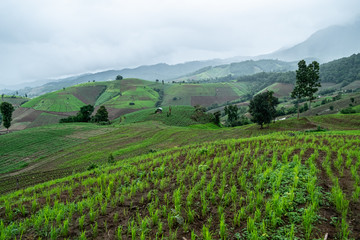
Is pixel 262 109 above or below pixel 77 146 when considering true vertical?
above

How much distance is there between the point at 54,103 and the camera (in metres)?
192

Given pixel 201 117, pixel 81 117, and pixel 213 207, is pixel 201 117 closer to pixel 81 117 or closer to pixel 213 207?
pixel 81 117

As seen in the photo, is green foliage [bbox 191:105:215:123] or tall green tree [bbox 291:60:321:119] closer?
tall green tree [bbox 291:60:321:119]

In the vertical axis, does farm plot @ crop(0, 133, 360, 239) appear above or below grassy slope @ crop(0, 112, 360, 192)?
above

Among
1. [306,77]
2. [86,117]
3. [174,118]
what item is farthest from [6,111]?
[306,77]

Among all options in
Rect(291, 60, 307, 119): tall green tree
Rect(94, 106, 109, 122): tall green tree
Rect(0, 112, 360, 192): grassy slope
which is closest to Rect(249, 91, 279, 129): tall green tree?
Rect(0, 112, 360, 192): grassy slope

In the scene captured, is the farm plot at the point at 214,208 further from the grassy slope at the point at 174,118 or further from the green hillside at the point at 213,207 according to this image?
the grassy slope at the point at 174,118

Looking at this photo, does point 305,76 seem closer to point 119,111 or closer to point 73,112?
point 119,111

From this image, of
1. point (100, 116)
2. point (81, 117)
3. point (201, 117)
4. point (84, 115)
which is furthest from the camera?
point (201, 117)

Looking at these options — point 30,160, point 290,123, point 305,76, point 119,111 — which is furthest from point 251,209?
point 119,111

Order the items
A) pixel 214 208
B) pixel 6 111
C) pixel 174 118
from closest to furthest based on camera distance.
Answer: pixel 214 208
pixel 6 111
pixel 174 118

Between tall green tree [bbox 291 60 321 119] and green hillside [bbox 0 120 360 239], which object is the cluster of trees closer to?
tall green tree [bbox 291 60 321 119]

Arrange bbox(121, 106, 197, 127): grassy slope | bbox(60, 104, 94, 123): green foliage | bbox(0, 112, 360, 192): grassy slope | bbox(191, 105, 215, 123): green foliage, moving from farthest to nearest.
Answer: bbox(191, 105, 215, 123): green foliage → bbox(60, 104, 94, 123): green foliage → bbox(121, 106, 197, 127): grassy slope → bbox(0, 112, 360, 192): grassy slope

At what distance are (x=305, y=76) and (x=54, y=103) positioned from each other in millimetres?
217079
